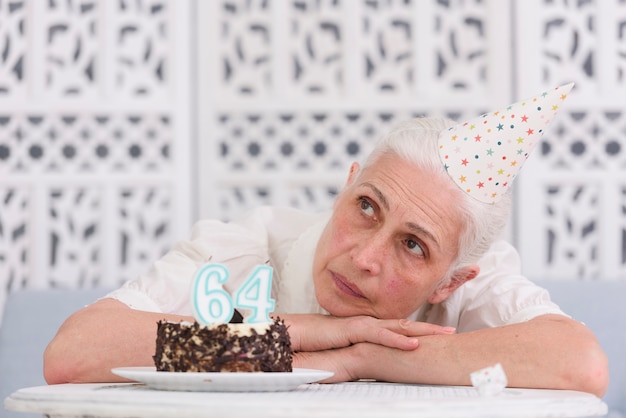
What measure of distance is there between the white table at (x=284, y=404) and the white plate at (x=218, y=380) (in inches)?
0.6

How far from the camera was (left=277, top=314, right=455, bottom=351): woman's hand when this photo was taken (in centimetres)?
183

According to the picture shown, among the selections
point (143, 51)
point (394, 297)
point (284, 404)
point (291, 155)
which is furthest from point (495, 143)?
point (143, 51)

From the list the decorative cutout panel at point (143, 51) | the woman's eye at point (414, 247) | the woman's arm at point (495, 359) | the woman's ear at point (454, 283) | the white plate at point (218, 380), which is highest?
the decorative cutout panel at point (143, 51)

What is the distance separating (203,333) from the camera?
1.49 metres

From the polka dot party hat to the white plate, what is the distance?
2.11 feet

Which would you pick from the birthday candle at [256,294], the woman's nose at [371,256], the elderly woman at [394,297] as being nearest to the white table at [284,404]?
the birthday candle at [256,294]

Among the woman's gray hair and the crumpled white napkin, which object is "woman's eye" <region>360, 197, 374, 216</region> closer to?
the woman's gray hair

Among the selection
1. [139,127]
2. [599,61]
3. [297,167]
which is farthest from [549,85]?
[139,127]

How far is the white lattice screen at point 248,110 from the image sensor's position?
11.6 feet

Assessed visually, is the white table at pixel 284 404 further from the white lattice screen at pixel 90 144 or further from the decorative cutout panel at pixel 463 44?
the decorative cutout panel at pixel 463 44

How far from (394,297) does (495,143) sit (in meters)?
0.36

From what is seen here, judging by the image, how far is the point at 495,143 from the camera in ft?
6.27

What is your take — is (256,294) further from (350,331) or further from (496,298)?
(496,298)

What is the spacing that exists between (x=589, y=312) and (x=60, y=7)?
85.2 inches
